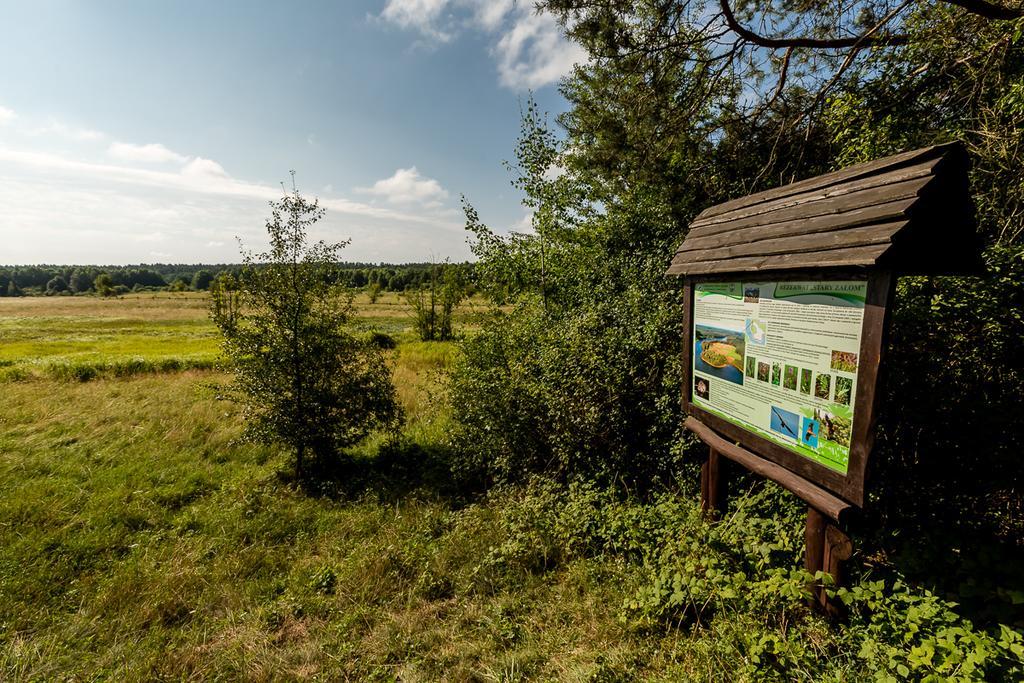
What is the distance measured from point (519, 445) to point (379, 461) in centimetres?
344

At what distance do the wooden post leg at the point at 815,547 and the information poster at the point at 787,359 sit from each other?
0.61 meters

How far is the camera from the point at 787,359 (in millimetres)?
2980

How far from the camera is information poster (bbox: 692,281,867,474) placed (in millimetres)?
2600

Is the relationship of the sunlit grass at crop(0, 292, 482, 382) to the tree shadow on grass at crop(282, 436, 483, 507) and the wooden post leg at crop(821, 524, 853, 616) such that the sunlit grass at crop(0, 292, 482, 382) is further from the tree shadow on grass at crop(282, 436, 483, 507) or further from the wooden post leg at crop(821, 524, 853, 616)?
the wooden post leg at crop(821, 524, 853, 616)

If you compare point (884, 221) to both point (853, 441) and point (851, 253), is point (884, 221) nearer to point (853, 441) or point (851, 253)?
point (851, 253)

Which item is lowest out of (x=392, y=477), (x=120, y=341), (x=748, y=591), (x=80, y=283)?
(x=120, y=341)

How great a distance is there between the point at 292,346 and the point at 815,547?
7762 mm

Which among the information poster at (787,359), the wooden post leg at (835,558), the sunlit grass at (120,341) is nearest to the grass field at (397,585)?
the wooden post leg at (835,558)

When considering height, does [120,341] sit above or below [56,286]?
below

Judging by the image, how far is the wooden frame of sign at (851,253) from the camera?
2387 millimetres

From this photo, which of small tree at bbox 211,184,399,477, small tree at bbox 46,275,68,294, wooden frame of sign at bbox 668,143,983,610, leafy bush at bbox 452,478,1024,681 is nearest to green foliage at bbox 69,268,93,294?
small tree at bbox 46,275,68,294

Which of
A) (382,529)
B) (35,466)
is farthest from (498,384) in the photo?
(35,466)

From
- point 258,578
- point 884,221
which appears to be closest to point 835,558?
point 884,221

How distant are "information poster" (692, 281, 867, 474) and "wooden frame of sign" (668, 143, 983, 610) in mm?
44
